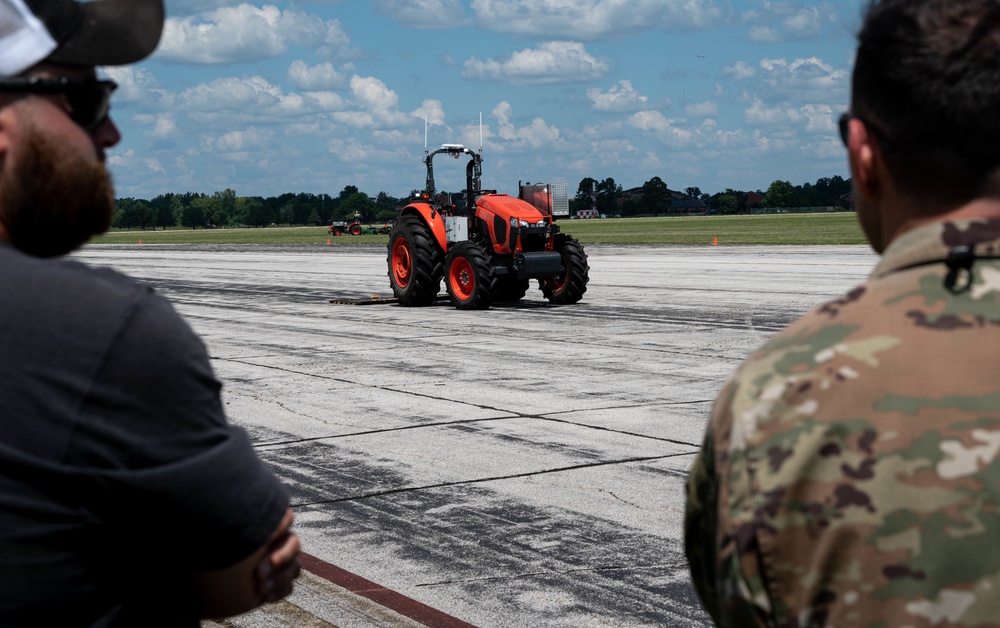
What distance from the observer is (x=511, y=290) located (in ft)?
64.1

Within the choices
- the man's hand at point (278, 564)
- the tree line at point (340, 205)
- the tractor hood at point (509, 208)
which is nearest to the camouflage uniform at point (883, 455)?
the man's hand at point (278, 564)

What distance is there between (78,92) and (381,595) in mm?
3747

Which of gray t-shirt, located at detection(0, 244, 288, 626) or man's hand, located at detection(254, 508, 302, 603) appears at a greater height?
gray t-shirt, located at detection(0, 244, 288, 626)

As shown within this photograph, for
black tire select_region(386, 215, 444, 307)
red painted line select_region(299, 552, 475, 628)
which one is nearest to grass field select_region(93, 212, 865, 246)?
black tire select_region(386, 215, 444, 307)

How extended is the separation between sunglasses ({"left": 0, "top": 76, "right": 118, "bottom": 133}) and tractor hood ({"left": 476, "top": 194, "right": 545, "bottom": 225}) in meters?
16.3

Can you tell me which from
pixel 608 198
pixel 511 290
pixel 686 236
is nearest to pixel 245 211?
pixel 608 198

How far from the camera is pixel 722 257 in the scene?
3384 centimetres

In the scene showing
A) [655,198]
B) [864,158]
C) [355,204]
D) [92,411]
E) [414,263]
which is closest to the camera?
[92,411]

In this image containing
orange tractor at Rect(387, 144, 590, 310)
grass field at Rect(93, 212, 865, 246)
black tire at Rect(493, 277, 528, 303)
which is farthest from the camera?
grass field at Rect(93, 212, 865, 246)

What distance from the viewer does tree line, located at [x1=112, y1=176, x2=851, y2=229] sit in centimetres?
16138

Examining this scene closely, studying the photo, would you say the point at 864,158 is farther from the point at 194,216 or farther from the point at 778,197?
the point at 778,197

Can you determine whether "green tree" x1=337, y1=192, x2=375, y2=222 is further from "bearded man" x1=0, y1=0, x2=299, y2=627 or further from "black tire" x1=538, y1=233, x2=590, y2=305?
"bearded man" x1=0, y1=0, x2=299, y2=627

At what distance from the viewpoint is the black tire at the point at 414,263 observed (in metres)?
18.8

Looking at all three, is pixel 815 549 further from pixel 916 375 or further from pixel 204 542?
pixel 204 542
